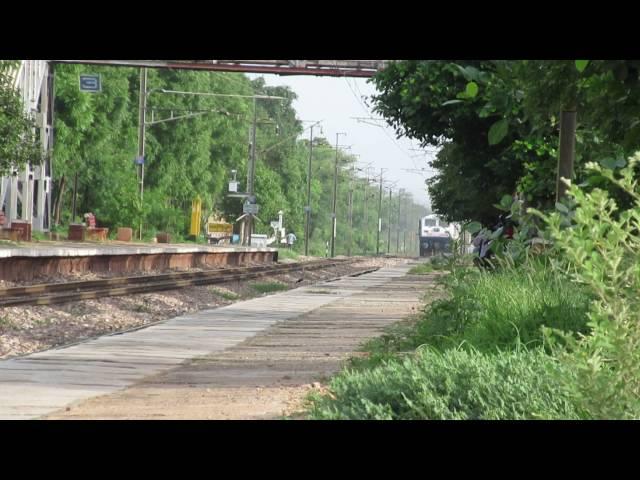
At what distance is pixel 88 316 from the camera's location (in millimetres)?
21391

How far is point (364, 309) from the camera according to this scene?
76.6 feet

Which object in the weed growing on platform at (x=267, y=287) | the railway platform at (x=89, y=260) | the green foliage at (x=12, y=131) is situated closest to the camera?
the railway platform at (x=89, y=260)

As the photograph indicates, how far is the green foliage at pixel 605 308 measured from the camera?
6.43m

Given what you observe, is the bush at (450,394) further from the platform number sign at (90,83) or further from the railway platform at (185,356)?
the platform number sign at (90,83)

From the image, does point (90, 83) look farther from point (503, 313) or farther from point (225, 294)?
point (503, 313)

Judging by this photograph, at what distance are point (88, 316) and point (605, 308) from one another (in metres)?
15.5

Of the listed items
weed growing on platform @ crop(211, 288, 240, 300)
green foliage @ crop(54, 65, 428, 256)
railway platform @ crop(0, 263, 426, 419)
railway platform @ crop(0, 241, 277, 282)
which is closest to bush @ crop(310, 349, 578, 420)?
railway platform @ crop(0, 263, 426, 419)

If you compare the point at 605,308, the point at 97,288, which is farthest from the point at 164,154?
the point at 605,308

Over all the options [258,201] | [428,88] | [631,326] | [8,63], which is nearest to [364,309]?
[428,88]

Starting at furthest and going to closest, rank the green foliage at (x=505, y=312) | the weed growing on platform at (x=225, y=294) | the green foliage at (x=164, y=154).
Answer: the green foliage at (x=164, y=154) → the weed growing on platform at (x=225, y=294) → the green foliage at (x=505, y=312)

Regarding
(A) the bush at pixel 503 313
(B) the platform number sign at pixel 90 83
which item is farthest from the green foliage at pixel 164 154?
(A) the bush at pixel 503 313

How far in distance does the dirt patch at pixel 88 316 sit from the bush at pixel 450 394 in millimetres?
7923

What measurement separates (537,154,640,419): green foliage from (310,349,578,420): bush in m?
0.35
